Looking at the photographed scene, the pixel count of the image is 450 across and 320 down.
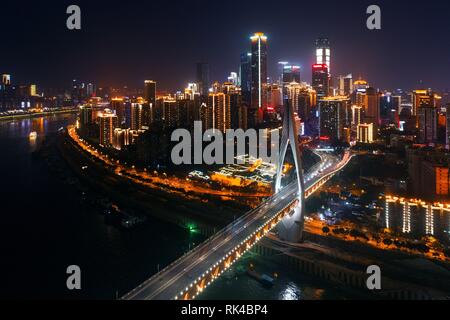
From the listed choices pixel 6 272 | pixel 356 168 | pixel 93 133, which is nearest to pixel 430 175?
pixel 356 168

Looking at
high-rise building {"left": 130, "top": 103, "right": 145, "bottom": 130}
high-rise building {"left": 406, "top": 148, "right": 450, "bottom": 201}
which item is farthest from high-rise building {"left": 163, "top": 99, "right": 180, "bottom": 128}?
high-rise building {"left": 406, "top": 148, "right": 450, "bottom": 201}

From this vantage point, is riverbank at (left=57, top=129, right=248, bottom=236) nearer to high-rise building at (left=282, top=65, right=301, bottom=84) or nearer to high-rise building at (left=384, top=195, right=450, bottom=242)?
high-rise building at (left=384, top=195, right=450, bottom=242)

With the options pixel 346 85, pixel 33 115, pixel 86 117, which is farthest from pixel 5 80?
pixel 346 85

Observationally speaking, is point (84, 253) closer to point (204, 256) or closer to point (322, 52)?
point (204, 256)

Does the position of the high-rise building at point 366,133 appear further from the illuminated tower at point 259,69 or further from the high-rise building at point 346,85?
the high-rise building at point 346,85
